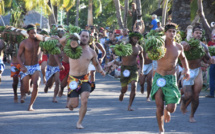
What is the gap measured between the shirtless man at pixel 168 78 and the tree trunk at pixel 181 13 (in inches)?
425

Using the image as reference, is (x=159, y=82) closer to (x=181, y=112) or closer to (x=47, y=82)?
(x=181, y=112)

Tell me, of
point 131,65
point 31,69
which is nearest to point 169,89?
point 131,65

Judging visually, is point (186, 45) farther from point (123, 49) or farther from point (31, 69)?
point (31, 69)

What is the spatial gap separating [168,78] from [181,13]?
1112cm

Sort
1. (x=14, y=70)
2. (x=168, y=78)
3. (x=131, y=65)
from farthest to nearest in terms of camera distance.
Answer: (x=14, y=70) → (x=131, y=65) → (x=168, y=78)

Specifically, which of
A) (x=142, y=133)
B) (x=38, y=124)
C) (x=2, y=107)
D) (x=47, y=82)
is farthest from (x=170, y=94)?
(x=47, y=82)

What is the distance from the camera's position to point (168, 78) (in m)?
8.27

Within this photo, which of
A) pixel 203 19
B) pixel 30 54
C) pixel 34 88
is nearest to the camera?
pixel 34 88

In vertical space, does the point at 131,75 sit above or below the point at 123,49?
below

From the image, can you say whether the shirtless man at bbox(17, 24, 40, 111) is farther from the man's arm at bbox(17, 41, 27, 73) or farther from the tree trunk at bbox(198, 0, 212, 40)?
the tree trunk at bbox(198, 0, 212, 40)

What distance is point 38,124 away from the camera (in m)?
9.02

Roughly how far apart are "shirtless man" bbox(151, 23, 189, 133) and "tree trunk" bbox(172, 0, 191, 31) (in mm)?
10802

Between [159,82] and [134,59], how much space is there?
13.1 feet

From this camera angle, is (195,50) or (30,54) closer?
(195,50)
